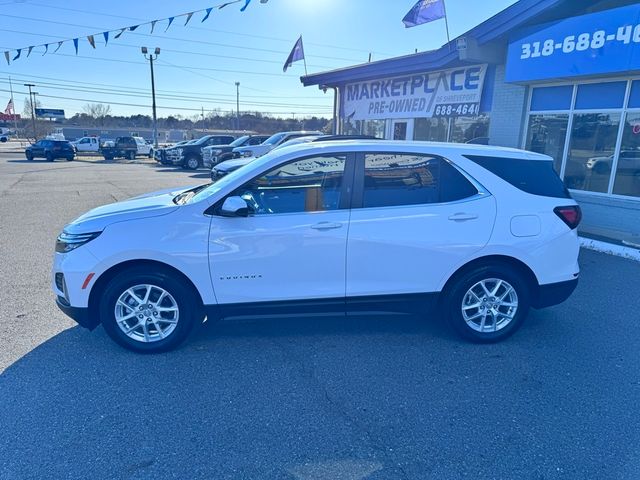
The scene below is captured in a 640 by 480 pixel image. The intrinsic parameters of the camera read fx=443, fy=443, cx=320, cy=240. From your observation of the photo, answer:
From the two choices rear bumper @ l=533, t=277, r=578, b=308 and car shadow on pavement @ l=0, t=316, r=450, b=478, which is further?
rear bumper @ l=533, t=277, r=578, b=308

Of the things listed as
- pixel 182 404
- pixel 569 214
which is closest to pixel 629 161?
pixel 569 214

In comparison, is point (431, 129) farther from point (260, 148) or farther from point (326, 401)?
point (326, 401)

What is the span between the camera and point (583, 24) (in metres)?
7.61

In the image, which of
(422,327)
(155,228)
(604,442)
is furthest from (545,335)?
(155,228)

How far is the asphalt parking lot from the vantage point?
2.53 meters

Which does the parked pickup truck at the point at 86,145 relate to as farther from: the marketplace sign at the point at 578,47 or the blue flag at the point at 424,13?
the marketplace sign at the point at 578,47

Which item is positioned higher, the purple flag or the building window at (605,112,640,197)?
the purple flag

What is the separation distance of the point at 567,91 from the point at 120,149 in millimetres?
33078

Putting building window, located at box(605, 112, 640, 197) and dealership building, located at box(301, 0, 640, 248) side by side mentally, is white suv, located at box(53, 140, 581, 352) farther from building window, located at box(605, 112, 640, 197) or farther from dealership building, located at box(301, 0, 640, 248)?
building window, located at box(605, 112, 640, 197)

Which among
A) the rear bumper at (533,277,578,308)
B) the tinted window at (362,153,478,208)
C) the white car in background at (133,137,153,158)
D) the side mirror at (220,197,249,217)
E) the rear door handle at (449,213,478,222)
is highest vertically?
the tinted window at (362,153,478,208)

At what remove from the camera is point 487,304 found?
12.9ft

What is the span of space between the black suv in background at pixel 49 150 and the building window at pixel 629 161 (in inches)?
1341

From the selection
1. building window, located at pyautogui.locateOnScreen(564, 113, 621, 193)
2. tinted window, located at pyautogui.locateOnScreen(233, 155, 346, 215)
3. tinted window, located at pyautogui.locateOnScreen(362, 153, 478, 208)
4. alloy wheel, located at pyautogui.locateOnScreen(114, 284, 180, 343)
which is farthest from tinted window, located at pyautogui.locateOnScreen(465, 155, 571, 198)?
building window, located at pyautogui.locateOnScreen(564, 113, 621, 193)

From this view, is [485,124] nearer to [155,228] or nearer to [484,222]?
[484,222]
